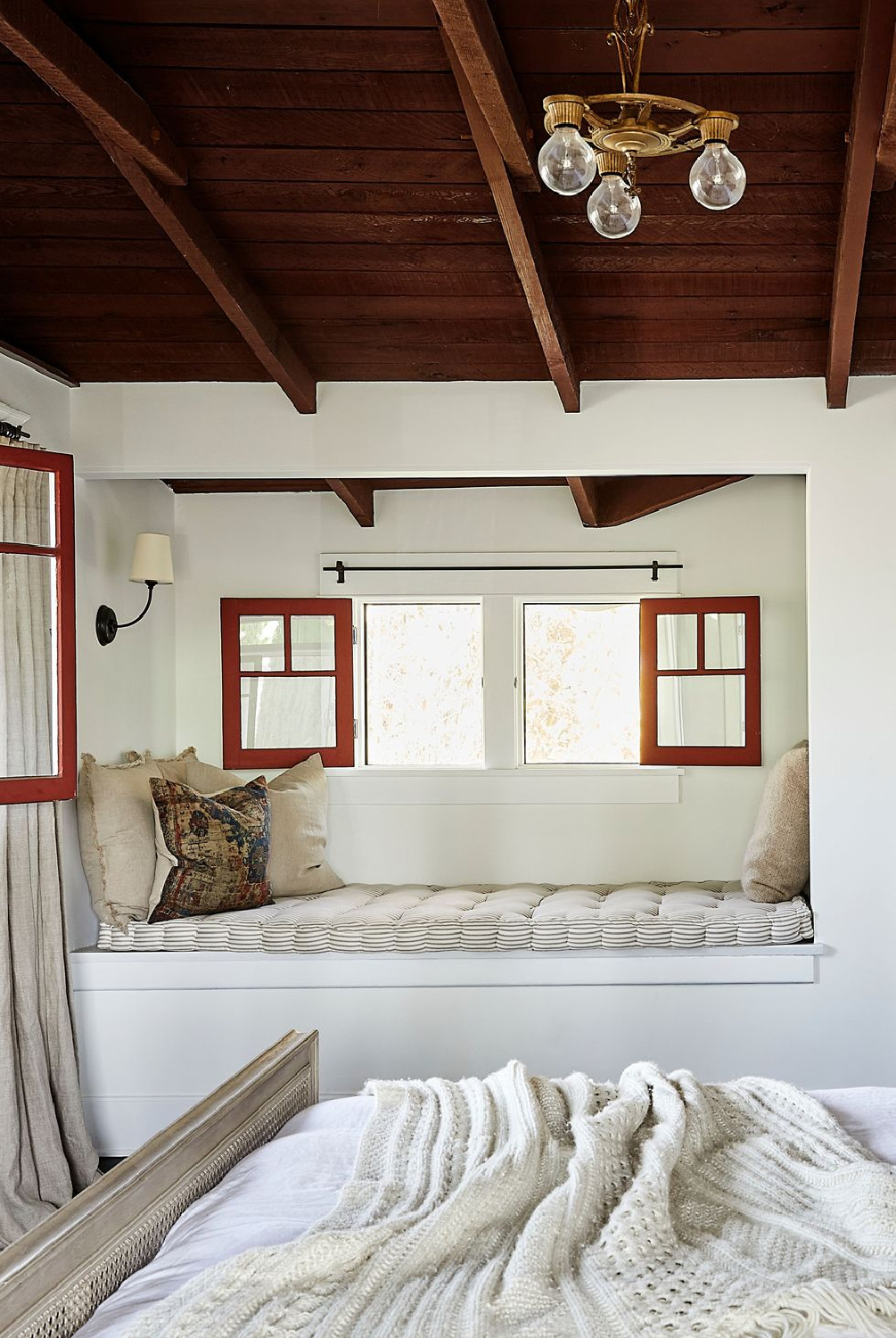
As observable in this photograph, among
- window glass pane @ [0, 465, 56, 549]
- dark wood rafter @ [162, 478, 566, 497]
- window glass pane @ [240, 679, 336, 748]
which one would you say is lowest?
window glass pane @ [240, 679, 336, 748]

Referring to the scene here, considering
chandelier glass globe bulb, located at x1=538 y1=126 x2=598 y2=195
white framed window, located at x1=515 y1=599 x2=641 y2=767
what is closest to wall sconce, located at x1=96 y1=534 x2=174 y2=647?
white framed window, located at x1=515 y1=599 x2=641 y2=767

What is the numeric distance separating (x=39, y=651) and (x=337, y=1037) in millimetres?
1569

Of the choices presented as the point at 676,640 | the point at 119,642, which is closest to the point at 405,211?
the point at 676,640

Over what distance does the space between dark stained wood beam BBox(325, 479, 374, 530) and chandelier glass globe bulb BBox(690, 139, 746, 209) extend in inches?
88.1

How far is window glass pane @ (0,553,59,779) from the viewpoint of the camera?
3.42m

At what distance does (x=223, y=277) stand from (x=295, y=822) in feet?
5.90

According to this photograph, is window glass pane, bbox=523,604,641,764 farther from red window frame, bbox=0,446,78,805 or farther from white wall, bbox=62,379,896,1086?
red window frame, bbox=0,446,78,805

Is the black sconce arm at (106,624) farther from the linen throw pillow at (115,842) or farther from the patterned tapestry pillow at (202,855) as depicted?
the patterned tapestry pillow at (202,855)

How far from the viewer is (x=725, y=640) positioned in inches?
157

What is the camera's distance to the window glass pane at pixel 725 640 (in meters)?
3.98

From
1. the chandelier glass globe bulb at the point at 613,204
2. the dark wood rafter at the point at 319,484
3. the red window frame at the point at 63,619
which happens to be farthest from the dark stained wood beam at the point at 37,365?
the chandelier glass globe bulb at the point at 613,204

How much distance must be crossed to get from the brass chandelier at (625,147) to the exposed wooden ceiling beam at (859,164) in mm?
623

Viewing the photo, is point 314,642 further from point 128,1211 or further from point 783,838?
point 128,1211

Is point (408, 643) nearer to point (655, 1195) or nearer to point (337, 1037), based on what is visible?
point (337, 1037)
